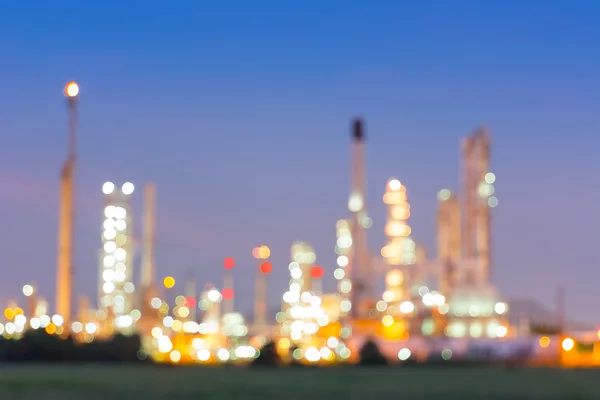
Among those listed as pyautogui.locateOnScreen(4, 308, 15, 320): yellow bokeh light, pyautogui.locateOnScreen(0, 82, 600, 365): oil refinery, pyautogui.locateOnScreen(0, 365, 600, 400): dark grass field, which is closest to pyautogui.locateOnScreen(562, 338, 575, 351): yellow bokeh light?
pyautogui.locateOnScreen(0, 82, 600, 365): oil refinery

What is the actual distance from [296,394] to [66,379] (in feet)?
20.8

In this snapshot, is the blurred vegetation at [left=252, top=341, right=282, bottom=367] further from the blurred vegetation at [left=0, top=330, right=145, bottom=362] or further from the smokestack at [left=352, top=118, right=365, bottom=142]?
the smokestack at [left=352, top=118, right=365, bottom=142]

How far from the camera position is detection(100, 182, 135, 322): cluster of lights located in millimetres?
99625

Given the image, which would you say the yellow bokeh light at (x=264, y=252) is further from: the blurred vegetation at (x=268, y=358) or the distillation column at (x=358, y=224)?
the blurred vegetation at (x=268, y=358)

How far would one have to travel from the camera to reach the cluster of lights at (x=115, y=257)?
3922 inches

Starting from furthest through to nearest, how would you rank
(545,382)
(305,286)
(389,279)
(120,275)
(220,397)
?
(305,286) → (389,279) → (120,275) → (545,382) → (220,397)

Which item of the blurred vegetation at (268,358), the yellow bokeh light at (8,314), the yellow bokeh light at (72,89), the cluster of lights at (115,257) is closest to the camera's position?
the blurred vegetation at (268,358)

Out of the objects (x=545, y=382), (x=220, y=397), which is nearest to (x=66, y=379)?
(x=220, y=397)

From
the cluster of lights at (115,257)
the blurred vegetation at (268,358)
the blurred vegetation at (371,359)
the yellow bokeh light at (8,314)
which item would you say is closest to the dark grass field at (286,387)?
the blurred vegetation at (371,359)

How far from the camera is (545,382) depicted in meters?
22.3

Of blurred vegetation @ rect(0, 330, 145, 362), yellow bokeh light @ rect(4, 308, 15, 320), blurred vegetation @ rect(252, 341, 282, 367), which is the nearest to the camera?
blurred vegetation @ rect(0, 330, 145, 362)

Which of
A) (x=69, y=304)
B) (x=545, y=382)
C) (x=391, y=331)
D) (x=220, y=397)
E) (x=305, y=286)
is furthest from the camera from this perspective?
(x=305, y=286)

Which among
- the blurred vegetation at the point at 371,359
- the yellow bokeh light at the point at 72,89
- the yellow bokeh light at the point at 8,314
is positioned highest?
the yellow bokeh light at the point at 72,89

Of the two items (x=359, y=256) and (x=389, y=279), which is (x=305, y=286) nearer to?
(x=389, y=279)
